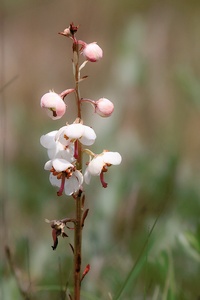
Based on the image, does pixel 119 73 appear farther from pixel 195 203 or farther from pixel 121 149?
pixel 195 203

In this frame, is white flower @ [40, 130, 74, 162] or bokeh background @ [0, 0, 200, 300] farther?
bokeh background @ [0, 0, 200, 300]

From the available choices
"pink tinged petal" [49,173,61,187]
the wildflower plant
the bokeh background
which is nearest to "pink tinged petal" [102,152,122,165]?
the wildflower plant

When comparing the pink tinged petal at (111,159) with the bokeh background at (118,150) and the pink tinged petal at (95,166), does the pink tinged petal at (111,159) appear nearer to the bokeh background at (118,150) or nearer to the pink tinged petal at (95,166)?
the pink tinged petal at (95,166)

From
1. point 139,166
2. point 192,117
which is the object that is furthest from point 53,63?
point 139,166

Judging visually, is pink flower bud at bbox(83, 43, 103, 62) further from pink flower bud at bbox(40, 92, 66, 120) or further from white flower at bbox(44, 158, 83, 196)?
white flower at bbox(44, 158, 83, 196)

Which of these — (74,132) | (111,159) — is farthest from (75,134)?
(111,159)

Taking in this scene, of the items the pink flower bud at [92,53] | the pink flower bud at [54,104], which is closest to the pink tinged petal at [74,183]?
the pink flower bud at [54,104]
